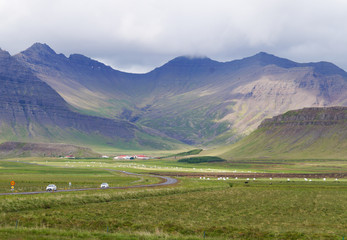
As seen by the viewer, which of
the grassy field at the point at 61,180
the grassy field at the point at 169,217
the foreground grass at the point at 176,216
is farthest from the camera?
the grassy field at the point at 61,180

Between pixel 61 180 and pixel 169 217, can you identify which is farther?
pixel 61 180

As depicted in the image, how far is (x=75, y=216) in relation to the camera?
48875 millimetres

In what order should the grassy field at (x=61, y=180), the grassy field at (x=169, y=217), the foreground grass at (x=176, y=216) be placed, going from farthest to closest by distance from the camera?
the grassy field at (x=61, y=180), the foreground grass at (x=176, y=216), the grassy field at (x=169, y=217)

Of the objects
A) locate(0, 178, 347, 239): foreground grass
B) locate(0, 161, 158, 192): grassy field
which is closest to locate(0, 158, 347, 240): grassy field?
locate(0, 178, 347, 239): foreground grass

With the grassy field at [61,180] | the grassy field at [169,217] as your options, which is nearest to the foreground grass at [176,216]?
the grassy field at [169,217]

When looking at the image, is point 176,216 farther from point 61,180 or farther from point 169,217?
point 61,180

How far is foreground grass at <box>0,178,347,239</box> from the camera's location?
40.1 m

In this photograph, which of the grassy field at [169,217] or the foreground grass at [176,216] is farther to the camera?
the foreground grass at [176,216]

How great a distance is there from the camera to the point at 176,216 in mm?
52000

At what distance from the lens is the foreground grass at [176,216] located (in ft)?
131

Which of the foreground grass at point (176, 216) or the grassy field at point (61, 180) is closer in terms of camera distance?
the foreground grass at point (176, 216)

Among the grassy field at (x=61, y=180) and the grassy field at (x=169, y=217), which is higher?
the grassy field at (x=61, y=180)

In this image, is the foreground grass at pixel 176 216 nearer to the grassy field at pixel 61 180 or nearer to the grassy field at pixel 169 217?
the grassy field at pixel 169 217

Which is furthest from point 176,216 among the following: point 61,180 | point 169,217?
point 61,180
